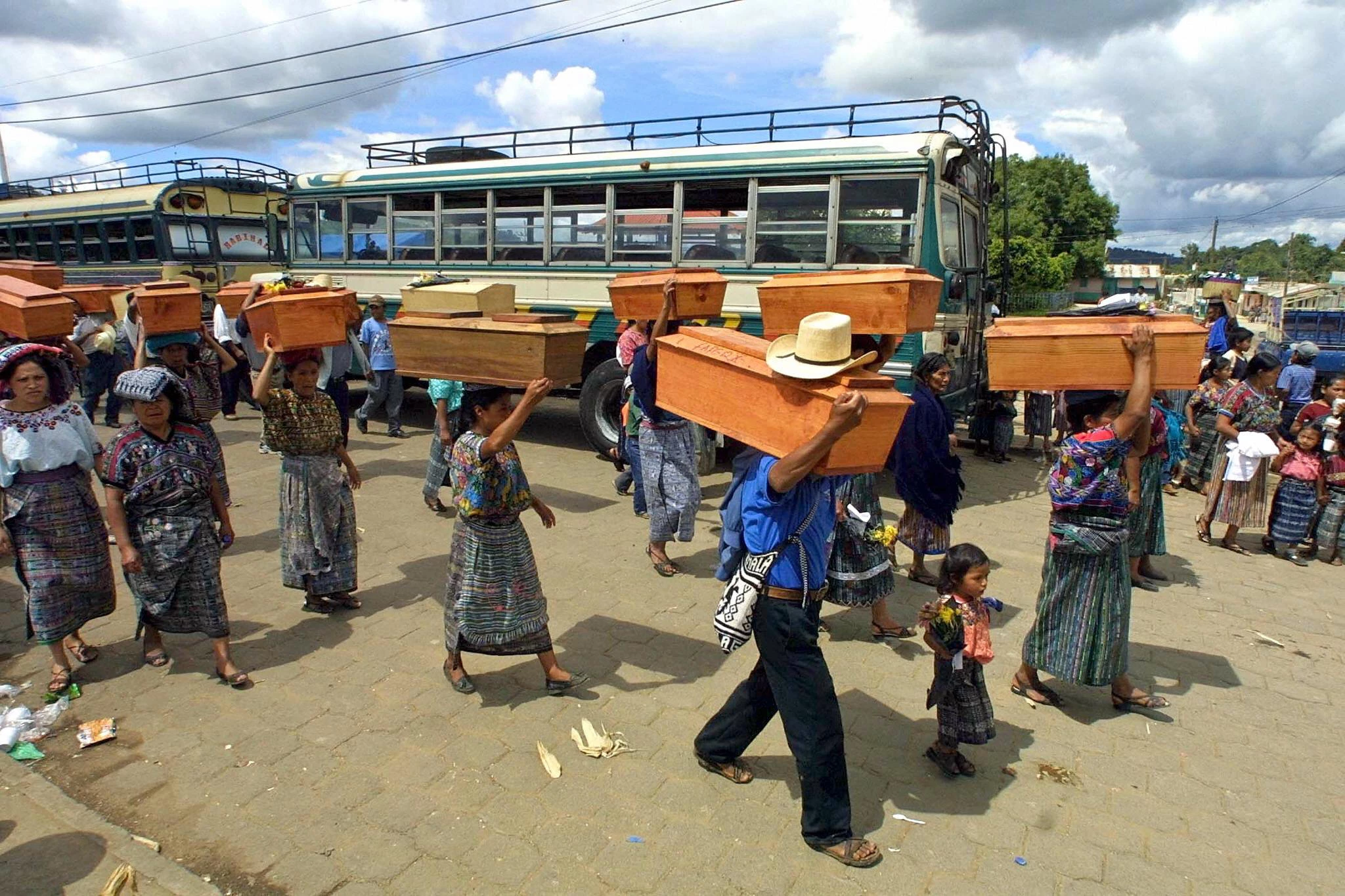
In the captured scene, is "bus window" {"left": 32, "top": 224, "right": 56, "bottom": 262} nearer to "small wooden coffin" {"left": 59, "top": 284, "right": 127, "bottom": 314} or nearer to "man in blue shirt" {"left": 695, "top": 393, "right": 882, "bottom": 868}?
"small wooden coffin" {"left": 59, "top": 284, "right": 127, "bottom": 314}

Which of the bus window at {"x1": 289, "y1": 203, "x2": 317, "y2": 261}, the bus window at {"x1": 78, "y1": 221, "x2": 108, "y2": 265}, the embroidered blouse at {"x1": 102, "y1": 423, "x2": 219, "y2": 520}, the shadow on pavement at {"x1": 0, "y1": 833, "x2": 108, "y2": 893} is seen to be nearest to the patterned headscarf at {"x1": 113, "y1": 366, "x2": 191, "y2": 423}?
the embroidered blouse at {"x1": 102, "y1": 423, "x2": 219, "y2": 520}

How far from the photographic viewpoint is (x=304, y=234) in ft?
35.5

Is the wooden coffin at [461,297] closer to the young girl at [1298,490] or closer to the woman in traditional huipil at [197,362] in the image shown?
the woman in traditional huipil at [197,362]

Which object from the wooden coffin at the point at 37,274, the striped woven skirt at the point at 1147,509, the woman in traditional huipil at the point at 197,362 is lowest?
the striped woven skirt at the point at 1147,509

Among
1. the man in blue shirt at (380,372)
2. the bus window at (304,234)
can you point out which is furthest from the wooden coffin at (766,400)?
the bus window at (304,234)

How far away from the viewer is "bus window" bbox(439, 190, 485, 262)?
916cm

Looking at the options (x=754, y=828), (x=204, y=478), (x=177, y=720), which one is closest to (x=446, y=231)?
(x=204, y=478)

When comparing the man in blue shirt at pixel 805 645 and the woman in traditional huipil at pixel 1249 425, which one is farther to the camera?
the woman in traditional huipil at pixel 1249 425

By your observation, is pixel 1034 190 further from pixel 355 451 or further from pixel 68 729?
pixel 68 729

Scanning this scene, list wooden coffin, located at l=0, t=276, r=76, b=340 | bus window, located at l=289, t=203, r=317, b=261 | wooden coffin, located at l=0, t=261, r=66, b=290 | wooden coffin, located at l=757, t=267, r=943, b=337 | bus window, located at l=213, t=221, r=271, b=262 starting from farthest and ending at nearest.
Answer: bus window, located at l=213, t=221, r=271, b=262, bus window, located at l=289, t=203, r=317, b=261, wooden coffin, located at l=0, t=261, r=66, b=290, wooden coffin, located at l=0, t=276, r=76, b=340, wooden coffin, located at l=757, t=267, r=943, b=337

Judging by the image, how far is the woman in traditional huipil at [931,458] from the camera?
468 centimetres

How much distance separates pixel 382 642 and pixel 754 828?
7.83 ft

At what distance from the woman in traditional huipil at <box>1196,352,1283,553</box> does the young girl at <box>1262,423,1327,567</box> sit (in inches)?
5.0

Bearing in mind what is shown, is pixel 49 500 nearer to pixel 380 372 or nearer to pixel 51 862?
pixel 51 862
